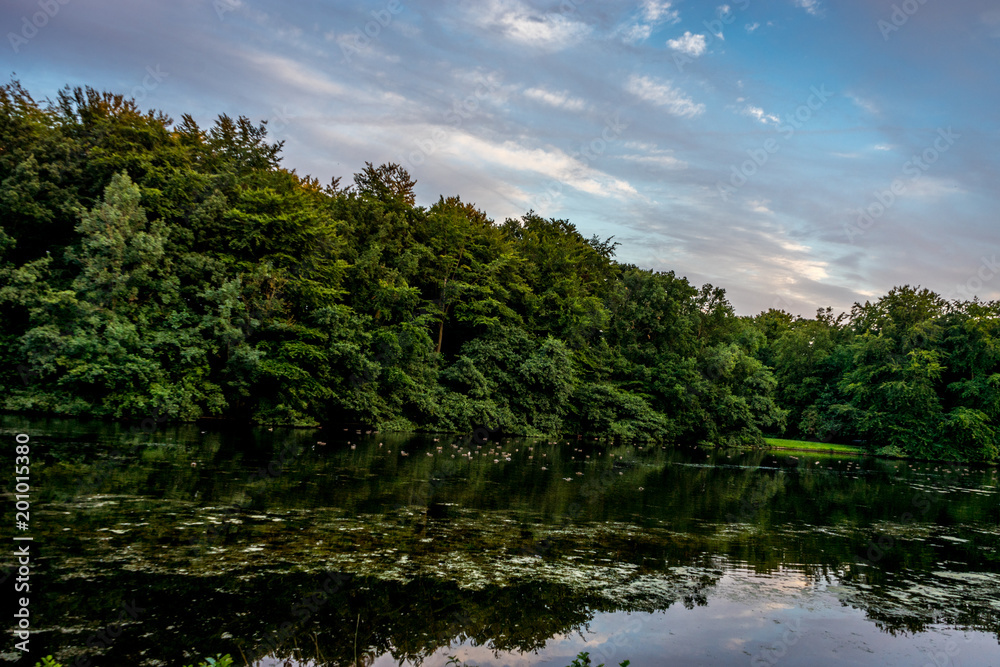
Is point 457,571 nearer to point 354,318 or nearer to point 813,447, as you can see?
point 354,318

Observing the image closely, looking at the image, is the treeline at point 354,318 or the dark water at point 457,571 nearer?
the dark water at point 457,571

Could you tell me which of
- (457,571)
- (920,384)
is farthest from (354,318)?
(920,384)

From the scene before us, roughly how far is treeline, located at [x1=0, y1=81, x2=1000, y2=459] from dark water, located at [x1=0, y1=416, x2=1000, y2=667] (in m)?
10.4

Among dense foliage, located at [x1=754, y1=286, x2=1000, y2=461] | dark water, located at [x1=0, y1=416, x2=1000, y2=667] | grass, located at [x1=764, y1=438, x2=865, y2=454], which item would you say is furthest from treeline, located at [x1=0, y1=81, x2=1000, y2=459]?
dark water, located at [x1=0, y1=416, x2=1000, y2=667]

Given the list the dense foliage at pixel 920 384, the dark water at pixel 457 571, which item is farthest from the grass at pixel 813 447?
the dark water at pixel 457 571

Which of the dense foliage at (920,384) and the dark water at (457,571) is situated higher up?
the dense foliage at (920,384)

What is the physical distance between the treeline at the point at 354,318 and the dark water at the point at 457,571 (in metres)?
10.4

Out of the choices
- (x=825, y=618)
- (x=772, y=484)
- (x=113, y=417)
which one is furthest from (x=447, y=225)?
(x=825, y=618)

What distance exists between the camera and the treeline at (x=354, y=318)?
27.5 meters

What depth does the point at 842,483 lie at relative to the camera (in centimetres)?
2811

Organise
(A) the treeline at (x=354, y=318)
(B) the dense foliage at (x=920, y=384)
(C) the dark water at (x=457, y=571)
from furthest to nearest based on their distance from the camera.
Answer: (B) the dense foliage at (x=920, y=384), (A) the treeline at (x=354, y=318), (C) the dark water at (x=457, y=571)

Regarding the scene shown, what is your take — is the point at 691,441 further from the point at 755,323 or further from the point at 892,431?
the point at 755,323

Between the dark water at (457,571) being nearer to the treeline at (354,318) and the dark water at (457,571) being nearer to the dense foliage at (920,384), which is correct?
the treeline at (354,318)

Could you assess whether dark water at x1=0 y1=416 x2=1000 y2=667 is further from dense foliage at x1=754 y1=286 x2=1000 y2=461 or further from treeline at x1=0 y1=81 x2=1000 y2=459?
dense foliage at x1=754 y1=286 x2=1000 y2=461
